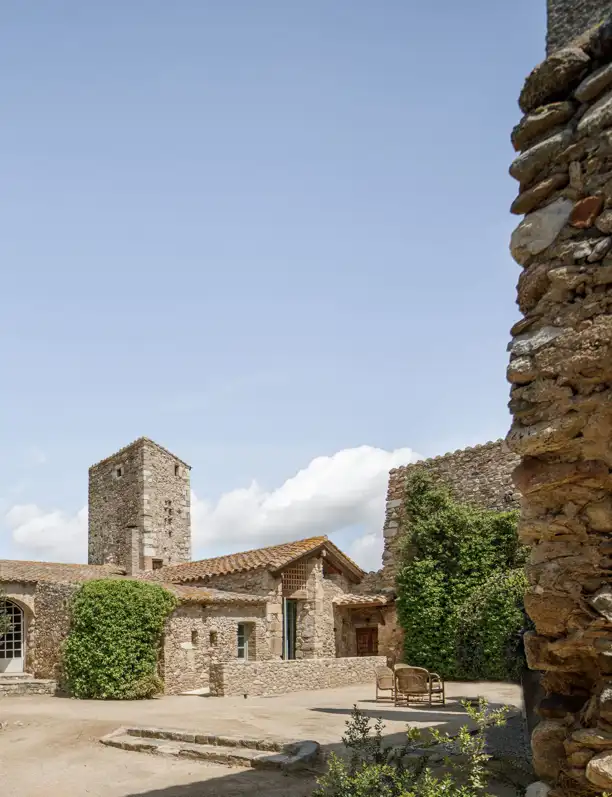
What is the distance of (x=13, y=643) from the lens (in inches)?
792

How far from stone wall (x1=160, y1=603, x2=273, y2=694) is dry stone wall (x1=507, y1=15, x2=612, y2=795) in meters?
16.0

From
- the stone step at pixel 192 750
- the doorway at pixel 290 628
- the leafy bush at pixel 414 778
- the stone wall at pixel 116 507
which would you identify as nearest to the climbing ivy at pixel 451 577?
the doorway at pixel 290 628

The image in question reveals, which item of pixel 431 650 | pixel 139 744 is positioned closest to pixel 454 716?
pixel 139 744

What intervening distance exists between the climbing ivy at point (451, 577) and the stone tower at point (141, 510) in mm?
11828

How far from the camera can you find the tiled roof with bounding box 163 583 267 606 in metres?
19.1

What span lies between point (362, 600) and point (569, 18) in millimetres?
20676

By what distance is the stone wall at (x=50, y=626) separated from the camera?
1903cm

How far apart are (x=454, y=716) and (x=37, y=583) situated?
1251 centimetres

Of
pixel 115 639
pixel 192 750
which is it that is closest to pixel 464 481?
pixel 115 639

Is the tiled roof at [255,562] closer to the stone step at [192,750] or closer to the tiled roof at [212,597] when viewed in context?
the tiled roof at [212,597]

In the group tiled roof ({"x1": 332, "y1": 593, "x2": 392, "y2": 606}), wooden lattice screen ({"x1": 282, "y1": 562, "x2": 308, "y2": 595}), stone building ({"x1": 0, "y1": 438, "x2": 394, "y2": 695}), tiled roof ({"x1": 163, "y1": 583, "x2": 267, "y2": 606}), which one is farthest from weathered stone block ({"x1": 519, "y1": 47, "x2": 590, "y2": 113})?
tiled roof ({"x1": 332, "y1": 593, "x2": 392, "y2": 606})

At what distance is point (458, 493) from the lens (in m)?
21.8

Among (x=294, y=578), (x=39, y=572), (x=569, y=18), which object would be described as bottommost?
(x=294, y=578)

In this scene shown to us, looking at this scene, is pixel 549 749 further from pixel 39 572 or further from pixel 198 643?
pixel 39 572
